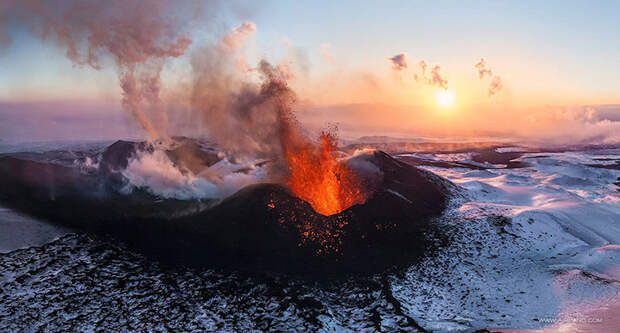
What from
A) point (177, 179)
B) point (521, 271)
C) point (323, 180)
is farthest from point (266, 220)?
point (521, 271)

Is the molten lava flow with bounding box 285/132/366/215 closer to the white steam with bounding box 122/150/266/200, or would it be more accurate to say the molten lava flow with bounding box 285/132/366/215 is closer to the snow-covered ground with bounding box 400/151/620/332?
the white steam with bounding box 122/150/266/200

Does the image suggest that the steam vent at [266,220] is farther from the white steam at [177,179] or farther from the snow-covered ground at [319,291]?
the snow-covered ground at [319,291]

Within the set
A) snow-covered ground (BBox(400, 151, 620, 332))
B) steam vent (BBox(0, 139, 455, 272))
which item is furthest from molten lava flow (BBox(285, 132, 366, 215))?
snow-covered ground (BBox(400, 151, 620, 332))

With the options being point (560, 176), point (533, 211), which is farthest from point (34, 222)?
point (560, 176)

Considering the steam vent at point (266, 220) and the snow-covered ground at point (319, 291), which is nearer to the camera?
the snow-covered ground at point (319, 291)

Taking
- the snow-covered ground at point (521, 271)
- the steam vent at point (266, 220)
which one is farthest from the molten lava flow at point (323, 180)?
the snow-covered ground at point (521, 271)

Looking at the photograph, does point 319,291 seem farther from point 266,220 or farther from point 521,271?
point 521,271

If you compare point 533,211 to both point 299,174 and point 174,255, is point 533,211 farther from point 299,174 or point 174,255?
point 174,255
